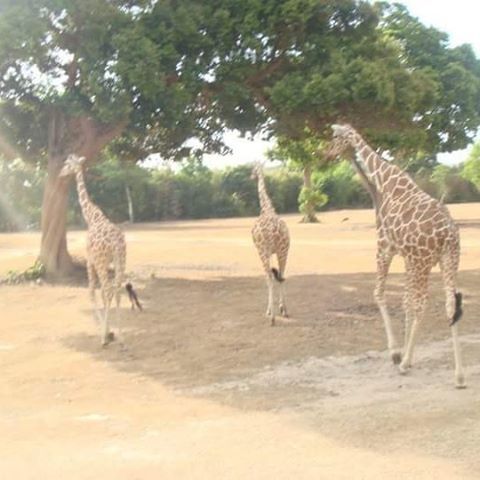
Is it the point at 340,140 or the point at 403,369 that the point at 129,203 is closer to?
the point at 340,140

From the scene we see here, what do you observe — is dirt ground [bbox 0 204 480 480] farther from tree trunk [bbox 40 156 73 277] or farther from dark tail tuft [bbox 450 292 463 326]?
tree trunk [bbox 40 156 73 277]

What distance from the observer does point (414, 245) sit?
8539 millimetres

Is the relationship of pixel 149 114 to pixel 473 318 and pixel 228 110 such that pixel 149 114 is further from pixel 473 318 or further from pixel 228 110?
pixel 473 318

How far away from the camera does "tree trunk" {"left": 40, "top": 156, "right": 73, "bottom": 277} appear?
17.9 meters

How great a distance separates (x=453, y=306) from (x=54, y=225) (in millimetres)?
11844

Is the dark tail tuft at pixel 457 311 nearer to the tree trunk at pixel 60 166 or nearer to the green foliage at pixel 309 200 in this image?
the tree trunk at pixel 60 166

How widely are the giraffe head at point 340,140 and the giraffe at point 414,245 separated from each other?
0.78 metres

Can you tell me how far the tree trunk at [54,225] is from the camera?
17.9 m

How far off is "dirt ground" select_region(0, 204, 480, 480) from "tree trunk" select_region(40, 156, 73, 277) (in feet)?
6.06

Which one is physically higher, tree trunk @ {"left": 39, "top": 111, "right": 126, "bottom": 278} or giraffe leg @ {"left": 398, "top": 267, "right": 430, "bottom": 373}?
tree trunk @ {"left": 39, "top": 111, "right": 126, "bottom": 278}

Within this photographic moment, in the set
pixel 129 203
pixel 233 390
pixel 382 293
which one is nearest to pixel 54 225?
pixel 382 293

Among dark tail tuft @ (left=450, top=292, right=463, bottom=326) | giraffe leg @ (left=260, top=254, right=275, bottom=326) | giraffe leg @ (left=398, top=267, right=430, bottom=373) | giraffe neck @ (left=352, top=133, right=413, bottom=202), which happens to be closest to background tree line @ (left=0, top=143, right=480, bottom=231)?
giraffe leg @ (left=260, top=254, right=275, bottom=326)

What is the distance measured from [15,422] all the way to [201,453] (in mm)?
2173

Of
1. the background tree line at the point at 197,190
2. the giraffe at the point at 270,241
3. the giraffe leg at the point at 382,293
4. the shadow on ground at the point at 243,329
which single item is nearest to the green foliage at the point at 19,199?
the background tree line at the point at 197,190
